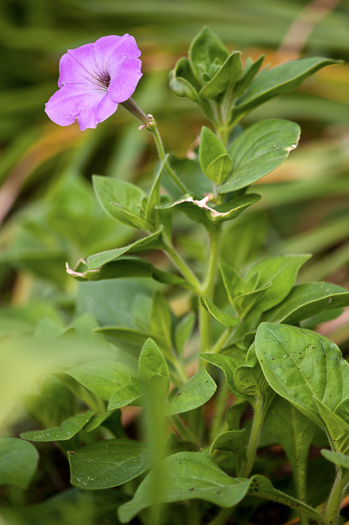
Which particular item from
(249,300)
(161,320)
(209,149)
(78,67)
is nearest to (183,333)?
(161,320)

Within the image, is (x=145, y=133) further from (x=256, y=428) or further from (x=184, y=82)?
(x=256, y=428)

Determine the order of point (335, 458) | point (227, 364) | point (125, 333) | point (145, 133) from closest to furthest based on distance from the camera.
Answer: point (335, 458)
point (227, 364)
point (125, 333)
point (145, 133)

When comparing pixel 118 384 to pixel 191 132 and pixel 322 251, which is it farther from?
pixel 191 132

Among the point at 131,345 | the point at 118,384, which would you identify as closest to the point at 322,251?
the point at 131,345

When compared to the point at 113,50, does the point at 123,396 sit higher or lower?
lower

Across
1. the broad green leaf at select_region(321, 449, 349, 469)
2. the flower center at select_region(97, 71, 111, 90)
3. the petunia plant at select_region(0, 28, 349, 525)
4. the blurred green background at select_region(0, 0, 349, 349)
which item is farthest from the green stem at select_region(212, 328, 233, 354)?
the blurred green background at select_region(0, 0, 349, 349)

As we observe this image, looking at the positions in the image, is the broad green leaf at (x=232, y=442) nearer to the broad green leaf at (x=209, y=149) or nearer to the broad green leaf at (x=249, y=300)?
the broad green leaf at (x=249, y=300)

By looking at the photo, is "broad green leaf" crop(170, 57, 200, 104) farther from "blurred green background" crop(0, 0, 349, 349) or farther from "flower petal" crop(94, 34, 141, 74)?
"blurred green background" crop(0, 0, 349, 349)
